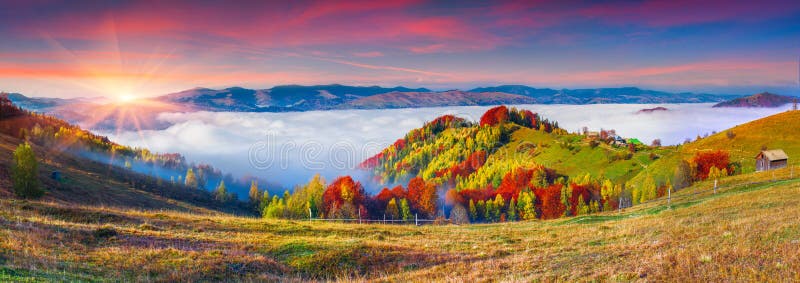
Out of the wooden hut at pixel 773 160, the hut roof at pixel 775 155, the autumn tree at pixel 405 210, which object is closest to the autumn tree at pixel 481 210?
the autumn tree at pixel 405 210

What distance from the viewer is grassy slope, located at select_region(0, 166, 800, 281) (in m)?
15.0

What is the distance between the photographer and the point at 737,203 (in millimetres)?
34781

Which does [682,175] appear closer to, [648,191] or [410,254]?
[648,191]

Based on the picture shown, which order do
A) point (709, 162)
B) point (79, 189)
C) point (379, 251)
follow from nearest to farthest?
point (379, 251), point (79, 189), point (709, 162)

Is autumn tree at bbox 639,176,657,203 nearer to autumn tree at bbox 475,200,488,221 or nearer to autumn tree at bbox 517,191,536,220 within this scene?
autumn tree at bbox 517,191,536,220

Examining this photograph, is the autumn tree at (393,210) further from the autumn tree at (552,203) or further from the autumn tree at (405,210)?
the autumn tree at (552,203)

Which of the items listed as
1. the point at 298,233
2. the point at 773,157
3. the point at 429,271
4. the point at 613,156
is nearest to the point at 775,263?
the point at 429,271

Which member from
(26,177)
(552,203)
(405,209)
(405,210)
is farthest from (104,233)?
(552,203)

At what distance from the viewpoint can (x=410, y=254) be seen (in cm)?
2417

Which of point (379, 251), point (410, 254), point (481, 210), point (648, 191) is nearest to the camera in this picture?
point (410, 254)

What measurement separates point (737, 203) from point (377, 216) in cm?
10149

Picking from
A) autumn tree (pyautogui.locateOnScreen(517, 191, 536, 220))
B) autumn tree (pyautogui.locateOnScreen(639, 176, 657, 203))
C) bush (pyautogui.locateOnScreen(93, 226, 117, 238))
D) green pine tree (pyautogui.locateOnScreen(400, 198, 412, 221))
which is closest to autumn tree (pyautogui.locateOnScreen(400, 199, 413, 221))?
green pine tree (pyautogui.locateOnScreen(400, 198, 412, 221))

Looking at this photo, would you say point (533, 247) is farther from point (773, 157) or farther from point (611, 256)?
point (773, 157)

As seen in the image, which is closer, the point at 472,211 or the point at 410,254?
the point at 410,254
